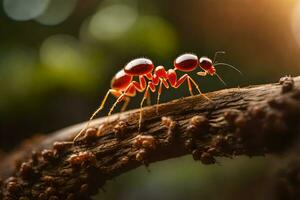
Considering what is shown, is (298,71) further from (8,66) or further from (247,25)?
(8,66)

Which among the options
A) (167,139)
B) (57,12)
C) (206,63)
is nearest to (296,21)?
(57,12)

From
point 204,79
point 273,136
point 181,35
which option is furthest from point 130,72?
point 181,35

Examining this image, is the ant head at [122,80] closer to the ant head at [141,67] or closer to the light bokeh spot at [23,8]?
the ant head at [141,67]

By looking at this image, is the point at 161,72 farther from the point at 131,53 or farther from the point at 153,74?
the point at 131,53

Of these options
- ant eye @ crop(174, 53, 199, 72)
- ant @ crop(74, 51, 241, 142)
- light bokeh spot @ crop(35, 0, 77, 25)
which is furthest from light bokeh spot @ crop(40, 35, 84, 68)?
ant eye @ crop(174, 53, 199, 72)

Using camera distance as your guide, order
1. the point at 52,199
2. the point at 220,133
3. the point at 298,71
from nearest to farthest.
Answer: the point at 220,133, the point at 52,199, the point at 298,71

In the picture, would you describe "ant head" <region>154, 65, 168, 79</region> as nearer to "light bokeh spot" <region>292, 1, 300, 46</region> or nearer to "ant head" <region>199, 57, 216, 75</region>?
"ant head" <region>199, 57, 216, 75</region>
